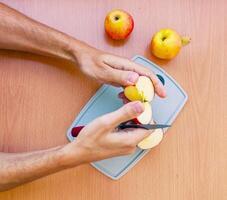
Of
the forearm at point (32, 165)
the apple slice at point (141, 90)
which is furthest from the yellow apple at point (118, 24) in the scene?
the forearm at point (32, 165)

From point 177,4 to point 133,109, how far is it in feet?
1.07

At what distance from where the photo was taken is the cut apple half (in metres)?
0.91

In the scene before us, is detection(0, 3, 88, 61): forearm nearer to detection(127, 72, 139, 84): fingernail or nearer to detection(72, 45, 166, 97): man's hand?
detection(72, 45, 166, 97): man's hand

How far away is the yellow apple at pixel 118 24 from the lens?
0.93m

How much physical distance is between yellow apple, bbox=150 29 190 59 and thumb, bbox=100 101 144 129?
0.19 m

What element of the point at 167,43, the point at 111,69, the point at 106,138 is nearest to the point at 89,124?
the point at 106,138

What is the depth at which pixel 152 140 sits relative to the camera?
2.99 feet

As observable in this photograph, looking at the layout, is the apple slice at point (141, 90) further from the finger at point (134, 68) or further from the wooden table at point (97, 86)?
the wooden table at point (97, 86)

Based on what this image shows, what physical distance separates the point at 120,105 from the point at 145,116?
0.10 meters

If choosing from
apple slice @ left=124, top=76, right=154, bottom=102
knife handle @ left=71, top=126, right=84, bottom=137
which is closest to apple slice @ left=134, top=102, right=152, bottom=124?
apple slice @ left=124, top=76, right=154, bottom=102

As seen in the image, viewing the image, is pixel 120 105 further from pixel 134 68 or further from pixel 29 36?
pixel 29 36

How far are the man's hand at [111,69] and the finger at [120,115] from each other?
0.09 meters

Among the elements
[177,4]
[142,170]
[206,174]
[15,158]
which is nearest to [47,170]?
[15,158]

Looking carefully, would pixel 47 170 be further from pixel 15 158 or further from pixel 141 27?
pixel 141 27
